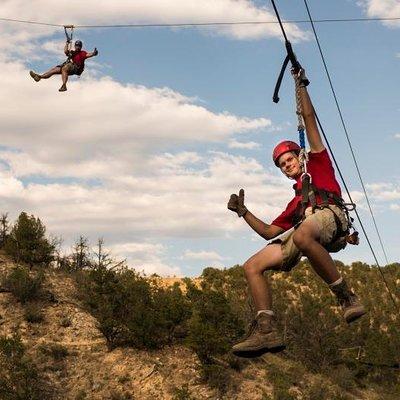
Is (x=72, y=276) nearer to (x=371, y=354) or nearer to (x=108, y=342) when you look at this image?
(x=108, y=342)

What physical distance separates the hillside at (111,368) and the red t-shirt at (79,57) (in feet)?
48.5

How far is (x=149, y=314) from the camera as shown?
27734 mm

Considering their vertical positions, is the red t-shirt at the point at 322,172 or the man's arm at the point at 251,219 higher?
the red t-shirt at the point at 322,172

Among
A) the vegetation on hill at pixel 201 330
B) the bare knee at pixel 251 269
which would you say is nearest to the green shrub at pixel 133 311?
the vegetation on hill at pixel 201 330

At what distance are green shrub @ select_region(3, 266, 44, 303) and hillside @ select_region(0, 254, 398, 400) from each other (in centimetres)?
30

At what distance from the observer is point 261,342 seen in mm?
6121

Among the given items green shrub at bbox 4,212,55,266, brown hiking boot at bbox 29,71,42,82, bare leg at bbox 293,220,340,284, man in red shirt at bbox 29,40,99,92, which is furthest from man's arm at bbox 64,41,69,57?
green shrub at bbox 4,212,55,266

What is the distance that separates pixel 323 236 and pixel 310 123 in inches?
43.5

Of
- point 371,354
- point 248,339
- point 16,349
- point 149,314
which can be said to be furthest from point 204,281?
point 248,339

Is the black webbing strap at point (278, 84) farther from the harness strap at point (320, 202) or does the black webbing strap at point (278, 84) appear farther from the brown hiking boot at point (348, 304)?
the brown hiking boot at point (348, 304)

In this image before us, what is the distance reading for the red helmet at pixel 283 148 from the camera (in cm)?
640

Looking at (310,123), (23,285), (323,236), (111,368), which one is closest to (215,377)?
(111,368)

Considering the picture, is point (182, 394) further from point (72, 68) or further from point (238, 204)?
point (238, 204)

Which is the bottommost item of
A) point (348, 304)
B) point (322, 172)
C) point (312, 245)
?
point (348, 304)
